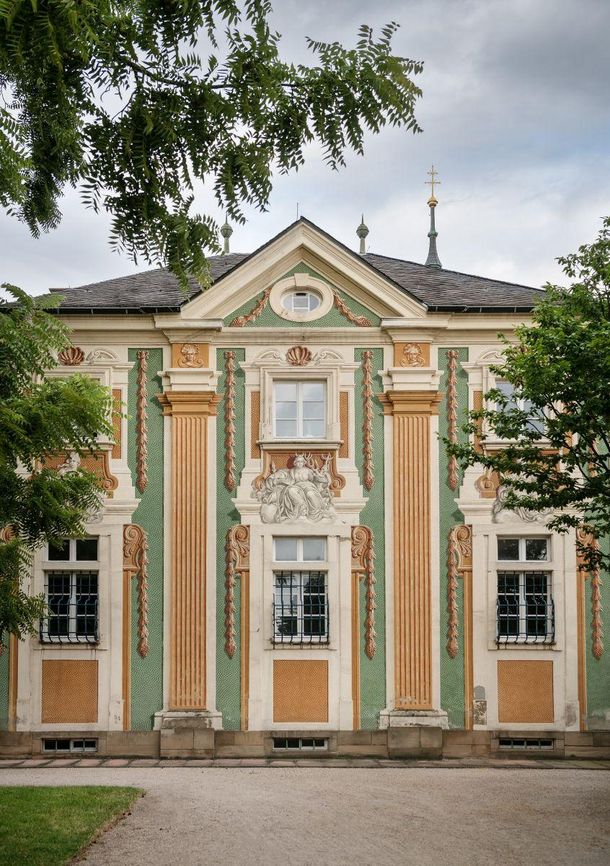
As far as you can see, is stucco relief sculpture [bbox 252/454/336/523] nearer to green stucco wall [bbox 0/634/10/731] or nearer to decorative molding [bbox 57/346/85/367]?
decorative molding [bbox 57/346/85/367]

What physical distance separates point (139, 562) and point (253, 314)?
5362mm

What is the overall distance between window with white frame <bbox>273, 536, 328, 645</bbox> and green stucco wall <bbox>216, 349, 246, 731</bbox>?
2.71 ft

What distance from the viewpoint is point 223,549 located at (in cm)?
1812

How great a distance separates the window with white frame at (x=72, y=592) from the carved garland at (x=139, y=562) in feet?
2.07

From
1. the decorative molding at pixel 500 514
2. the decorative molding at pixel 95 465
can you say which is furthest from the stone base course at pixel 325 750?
the decorative molding at pixel 95 465

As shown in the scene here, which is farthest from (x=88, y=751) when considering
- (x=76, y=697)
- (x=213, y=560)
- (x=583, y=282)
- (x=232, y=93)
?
(x=232, y=93)

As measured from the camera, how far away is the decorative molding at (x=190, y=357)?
1848 cm

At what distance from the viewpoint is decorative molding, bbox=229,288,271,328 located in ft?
60.8

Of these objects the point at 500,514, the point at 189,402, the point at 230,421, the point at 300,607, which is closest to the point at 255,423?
the point at 230,421

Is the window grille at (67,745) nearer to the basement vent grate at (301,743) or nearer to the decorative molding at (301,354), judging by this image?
the basement vent grate at (301,743)

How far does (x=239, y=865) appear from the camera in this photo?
9.87m

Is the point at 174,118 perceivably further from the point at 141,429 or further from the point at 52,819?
the point at 141,429

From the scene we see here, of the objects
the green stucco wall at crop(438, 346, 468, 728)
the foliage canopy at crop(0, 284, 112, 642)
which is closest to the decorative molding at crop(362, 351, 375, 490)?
the green stucco wall at crop(438, 346, 468, 728)

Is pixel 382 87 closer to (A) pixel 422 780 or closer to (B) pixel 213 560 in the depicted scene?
(A) pixel 422 780
